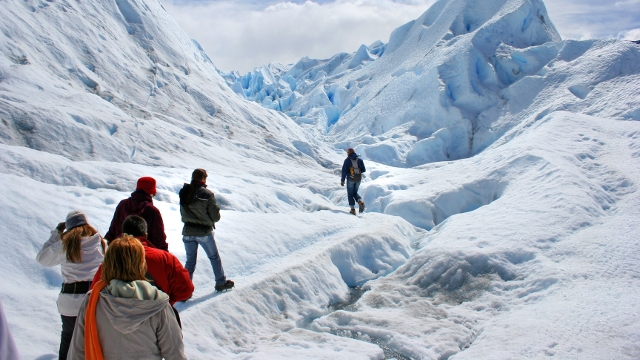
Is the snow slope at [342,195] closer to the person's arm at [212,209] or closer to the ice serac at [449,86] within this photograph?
the ice serac at [449,86]

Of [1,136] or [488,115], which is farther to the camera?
[488,115]

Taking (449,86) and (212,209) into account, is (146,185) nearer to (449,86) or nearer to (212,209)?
(212,209)

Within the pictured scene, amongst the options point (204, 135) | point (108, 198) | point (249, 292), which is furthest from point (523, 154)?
point (204, 135)

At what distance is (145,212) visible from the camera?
13.0 ft

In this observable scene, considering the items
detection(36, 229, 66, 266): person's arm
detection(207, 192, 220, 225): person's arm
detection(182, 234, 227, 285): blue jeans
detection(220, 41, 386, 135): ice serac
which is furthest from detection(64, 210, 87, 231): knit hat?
detection(220, 41, 386, 135): ice serac

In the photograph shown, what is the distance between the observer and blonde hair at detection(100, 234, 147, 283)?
2.28 m

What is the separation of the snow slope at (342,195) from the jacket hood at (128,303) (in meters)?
2.01

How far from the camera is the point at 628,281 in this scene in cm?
533

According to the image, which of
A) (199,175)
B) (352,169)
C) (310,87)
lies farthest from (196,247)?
(310,87)

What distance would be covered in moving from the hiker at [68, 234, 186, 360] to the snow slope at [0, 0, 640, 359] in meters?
1.83

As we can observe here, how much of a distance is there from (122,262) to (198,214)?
2.60m

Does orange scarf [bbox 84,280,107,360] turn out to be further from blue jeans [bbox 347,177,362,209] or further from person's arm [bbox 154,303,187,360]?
blue jeans [bbox 347,177,362,209]

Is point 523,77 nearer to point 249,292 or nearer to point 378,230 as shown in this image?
point 378,230

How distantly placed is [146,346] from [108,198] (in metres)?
5.17
